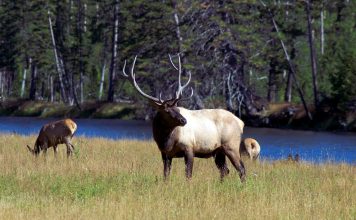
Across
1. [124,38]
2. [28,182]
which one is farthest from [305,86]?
[28,182]

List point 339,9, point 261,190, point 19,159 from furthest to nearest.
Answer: point 339,9, point 19,159, point 261,190

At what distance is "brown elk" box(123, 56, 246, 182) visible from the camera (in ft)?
39.0

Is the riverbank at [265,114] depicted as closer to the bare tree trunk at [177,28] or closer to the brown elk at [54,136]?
the bare tree trunk at [177,28]

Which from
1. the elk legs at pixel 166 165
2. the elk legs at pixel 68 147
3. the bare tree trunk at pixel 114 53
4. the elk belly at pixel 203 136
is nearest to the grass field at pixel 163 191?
the elk legs at pixel 166 165

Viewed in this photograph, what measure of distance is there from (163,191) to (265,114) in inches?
1078

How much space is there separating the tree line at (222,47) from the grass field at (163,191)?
62.1ft

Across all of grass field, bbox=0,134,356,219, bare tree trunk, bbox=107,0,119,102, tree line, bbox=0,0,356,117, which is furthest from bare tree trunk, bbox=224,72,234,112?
grass field, bbox=0,134,356,219

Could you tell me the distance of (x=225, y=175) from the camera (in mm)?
12500

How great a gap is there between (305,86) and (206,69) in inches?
412

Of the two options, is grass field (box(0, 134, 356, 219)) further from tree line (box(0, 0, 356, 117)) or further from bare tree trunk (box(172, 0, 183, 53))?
bare tree trunk (box(172, 0, 183, 53))

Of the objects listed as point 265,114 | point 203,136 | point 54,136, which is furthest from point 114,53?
point 203,136

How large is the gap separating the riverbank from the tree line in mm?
558

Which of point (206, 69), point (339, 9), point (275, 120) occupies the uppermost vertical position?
point (339, 9)

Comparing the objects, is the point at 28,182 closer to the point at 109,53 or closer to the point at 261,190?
the point at 261,190
